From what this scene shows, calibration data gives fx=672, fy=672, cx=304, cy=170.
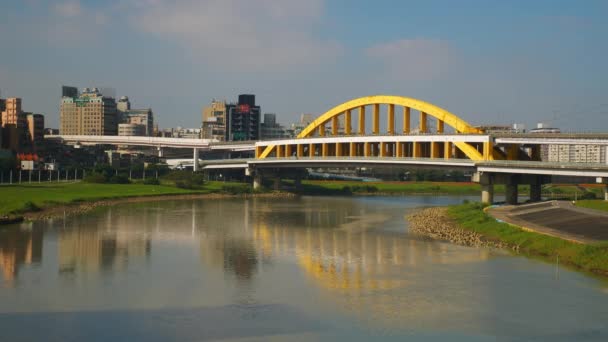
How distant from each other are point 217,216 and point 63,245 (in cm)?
1825

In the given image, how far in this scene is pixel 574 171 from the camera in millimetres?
44750

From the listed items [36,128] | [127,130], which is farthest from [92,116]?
[36,128]

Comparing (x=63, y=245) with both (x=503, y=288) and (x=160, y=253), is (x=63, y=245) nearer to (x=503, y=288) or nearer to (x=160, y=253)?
(x=160, y=253)

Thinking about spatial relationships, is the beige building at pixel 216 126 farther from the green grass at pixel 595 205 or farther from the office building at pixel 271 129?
the green grass at pixel 595 205

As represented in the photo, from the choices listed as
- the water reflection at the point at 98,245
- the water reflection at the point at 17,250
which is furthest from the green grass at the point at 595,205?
the water reflection at the point at 17,250

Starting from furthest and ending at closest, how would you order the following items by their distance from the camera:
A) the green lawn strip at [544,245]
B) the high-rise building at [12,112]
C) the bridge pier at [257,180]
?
the high-rise building at [12,112] → the bridge pier at [257,180] → the green lawn strip at [544,245]

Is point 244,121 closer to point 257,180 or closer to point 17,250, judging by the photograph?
point 257,180

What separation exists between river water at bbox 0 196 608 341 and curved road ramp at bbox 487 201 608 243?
12.7ft

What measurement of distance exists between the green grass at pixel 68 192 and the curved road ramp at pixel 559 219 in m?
32.0

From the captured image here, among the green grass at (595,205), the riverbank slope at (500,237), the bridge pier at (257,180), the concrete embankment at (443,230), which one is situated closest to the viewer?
the riverbank slope at (500,237)

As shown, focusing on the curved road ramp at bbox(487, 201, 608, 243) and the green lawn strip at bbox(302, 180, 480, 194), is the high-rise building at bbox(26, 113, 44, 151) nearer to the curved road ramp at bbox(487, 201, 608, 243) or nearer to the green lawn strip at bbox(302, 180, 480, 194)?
the green lawn strip at bbox(302, 180, 480, 194)

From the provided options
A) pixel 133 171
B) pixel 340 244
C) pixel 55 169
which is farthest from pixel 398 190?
pixel 340 244

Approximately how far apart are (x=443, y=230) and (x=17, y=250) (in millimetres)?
24119

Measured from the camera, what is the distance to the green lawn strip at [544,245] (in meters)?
27.4
